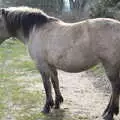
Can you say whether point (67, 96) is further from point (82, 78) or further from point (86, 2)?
point (86, 2)

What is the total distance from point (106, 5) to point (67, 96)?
5.61m

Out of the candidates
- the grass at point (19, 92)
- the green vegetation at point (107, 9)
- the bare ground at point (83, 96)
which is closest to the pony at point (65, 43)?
the bare ground at point (83, 96)

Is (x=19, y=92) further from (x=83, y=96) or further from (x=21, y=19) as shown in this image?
(x=21, y=19)

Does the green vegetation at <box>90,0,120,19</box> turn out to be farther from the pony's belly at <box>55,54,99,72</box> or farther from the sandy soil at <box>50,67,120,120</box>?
the pony's belly at <box>55,54,99,72</box>

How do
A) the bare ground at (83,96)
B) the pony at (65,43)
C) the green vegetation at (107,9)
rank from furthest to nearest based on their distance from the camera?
the green vegetation at (107,9), the bare ground at (83,96), the pony at (65,43)

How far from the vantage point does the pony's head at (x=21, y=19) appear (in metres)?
5.38

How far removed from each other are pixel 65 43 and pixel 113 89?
3.17 feet

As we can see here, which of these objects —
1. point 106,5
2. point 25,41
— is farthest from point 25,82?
point 106,5

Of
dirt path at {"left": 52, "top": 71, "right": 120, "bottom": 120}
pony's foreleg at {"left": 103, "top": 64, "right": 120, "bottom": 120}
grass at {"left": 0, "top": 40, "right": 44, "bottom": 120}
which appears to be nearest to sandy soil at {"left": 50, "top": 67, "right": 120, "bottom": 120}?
dirt path at {"left": 52, "top": 71, "right": 120, "bottom": 120}

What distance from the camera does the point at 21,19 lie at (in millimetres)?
5422

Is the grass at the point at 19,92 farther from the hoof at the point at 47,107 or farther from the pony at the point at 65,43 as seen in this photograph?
the pony at the point at 65,43

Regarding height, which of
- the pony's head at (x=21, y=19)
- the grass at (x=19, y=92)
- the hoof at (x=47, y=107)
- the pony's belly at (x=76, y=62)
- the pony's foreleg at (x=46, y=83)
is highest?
the pony's head at (x=21, y=19)

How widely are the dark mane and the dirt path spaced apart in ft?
4.87

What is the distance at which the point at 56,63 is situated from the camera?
497 cm
